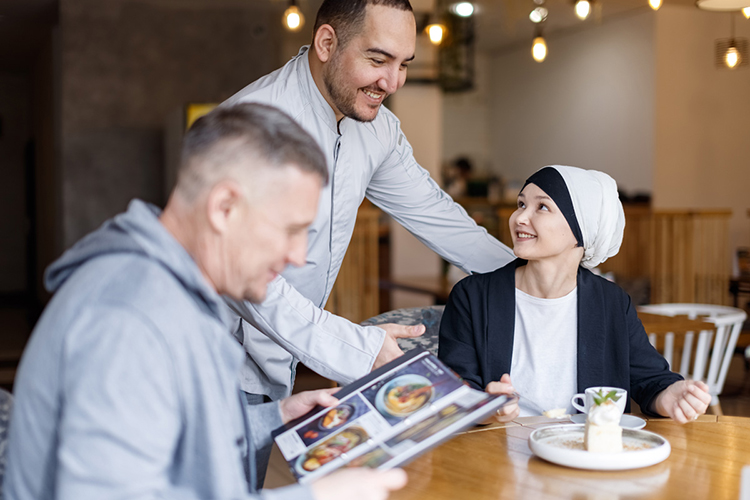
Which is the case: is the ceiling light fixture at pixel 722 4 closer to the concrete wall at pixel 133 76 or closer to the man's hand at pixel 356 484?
the man's hand at pixel 356 484

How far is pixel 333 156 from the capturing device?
200 cm

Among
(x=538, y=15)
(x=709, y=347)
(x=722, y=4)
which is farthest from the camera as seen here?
(x=538, y=15)

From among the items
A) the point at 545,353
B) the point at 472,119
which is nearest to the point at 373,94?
the point at 545,353

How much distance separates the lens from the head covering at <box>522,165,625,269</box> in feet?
6.24

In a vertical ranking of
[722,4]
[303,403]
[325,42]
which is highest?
[722,4]

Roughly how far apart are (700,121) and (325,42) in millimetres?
8706

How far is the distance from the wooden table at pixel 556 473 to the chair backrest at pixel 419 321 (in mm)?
621

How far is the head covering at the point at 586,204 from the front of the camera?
1902 millimetres

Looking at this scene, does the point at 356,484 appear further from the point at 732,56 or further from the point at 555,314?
the point at 732,56

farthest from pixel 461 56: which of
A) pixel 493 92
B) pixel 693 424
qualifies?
pixel 693 424

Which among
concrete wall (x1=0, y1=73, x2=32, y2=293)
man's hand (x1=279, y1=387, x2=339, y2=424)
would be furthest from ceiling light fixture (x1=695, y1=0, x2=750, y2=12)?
concrete wall (x1=0, y1=73, x2=32, y2=293)

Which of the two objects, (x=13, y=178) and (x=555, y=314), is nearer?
(x=555, y=314)

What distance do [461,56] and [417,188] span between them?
29.5ft

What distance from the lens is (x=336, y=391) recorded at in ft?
4.28
